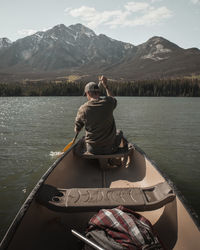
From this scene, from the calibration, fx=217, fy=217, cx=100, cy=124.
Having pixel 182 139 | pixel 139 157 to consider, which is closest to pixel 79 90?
pixel 182 139

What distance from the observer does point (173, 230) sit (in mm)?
3498

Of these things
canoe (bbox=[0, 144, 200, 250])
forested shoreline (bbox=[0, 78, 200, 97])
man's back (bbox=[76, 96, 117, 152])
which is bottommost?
canoe (bbox=[0, 144, 200, 250])

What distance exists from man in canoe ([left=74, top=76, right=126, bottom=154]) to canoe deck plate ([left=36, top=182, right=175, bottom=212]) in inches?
80.1

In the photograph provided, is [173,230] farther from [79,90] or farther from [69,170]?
[79,90]

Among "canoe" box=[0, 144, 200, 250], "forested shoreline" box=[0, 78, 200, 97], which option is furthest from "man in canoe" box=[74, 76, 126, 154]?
"forested shoreline" box=[0, 78, 200, 97]

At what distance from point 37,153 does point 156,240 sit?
9.40m

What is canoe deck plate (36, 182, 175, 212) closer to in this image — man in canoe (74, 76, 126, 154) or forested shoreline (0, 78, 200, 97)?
man in canoe (74, 76, 126, 154)

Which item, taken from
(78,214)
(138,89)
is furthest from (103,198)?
(138,89)

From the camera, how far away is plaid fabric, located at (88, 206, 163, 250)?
278cm

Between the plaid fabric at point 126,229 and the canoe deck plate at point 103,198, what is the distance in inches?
16.8

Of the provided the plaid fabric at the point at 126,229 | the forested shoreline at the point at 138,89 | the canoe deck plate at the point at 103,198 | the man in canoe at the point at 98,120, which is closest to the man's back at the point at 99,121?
the man in canoe at the point at 98,120

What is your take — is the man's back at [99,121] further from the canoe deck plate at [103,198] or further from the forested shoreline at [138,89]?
the forested shoreline at [138,89]

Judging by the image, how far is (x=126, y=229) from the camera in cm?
292

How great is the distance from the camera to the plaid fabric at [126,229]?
9.13ft
